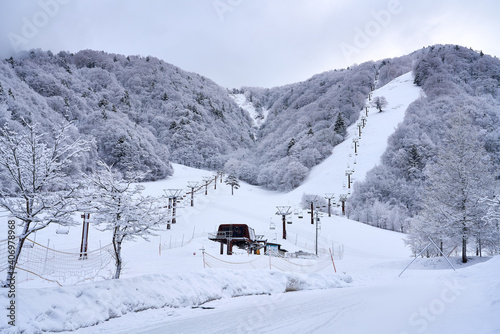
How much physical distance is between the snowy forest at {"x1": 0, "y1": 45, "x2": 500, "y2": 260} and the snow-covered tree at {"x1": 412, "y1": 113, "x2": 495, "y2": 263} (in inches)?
2.7

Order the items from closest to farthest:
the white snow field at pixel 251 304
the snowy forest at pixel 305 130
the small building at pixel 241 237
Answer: the white snow field at pixel 251 304 → the snowy forest at pixel 305 130 → the small building at pixel 241 237

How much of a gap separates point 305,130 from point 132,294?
10631 centimetres

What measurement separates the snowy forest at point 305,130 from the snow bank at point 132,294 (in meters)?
3.28

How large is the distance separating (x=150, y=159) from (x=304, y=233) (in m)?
48.0

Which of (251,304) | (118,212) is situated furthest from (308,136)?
(118,212)

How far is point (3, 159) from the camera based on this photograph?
716 centimetres

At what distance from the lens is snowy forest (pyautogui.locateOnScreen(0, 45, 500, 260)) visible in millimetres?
20188

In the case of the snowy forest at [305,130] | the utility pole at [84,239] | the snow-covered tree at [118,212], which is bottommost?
the utility pole at [84,239]

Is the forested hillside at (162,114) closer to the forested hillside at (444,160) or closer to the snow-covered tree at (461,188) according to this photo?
the forested hillside at (444,160)

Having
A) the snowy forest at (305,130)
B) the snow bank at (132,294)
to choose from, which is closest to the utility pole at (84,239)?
the snowy forest at (305,130)

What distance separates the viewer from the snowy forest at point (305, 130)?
2019cm

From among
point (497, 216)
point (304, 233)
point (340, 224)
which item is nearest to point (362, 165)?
point (340, 224)

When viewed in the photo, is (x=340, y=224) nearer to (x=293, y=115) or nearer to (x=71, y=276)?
(x=71, y=276)

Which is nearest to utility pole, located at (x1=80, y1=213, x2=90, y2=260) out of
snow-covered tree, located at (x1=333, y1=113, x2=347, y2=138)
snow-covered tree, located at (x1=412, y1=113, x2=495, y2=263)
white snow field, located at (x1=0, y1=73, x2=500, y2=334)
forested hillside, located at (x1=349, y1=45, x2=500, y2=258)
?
white snow field, located at (x1=0, y1=73, x2=500, y2=334)
